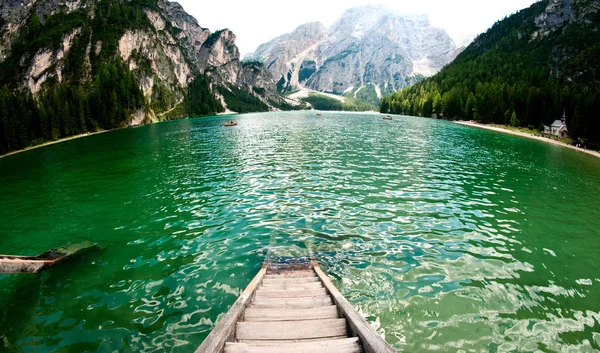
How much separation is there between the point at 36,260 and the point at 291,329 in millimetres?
14004

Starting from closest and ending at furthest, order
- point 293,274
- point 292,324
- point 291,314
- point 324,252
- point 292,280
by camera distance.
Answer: point 292,324 < point 291,314 < point 292,280 < point 293,274 < point 324,252

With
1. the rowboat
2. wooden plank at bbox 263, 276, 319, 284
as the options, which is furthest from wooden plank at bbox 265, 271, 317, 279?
the rowboat

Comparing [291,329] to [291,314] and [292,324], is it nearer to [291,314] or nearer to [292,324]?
[292,324]

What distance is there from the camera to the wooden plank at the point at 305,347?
596 cm

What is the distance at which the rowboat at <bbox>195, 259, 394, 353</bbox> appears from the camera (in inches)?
236

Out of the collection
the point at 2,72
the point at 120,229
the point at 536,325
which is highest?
the point at 2,72

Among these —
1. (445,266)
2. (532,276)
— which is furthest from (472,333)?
(532,276)

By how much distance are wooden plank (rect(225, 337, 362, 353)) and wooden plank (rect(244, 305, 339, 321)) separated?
5.54 feet

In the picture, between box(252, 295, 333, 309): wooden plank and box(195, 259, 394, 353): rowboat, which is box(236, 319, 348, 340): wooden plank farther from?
box(252, 295, 333, 309): wooden plank

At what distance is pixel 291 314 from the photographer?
8.27 m

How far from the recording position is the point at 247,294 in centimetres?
897

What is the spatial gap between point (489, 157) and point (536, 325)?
161ft

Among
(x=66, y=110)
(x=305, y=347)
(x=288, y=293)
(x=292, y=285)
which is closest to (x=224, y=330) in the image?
(x=305, y=347)

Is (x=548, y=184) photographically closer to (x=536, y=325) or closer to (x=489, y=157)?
(x=489, y=157)
